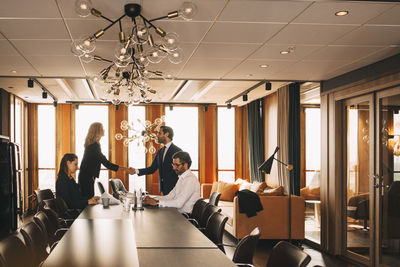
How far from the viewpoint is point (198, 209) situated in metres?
5.25

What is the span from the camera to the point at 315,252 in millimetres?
6953

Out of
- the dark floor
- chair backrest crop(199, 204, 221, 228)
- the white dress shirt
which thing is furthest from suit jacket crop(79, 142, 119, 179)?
the dark floor

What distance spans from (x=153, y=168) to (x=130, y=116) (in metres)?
5.36

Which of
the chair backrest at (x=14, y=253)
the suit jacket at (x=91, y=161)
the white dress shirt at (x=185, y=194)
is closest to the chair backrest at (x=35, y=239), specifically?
the chair backrest at (x=14, y=253)

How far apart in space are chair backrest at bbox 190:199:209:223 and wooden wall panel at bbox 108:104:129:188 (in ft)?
23.0

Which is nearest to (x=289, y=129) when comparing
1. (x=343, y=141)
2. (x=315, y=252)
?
(x=343, y=141)

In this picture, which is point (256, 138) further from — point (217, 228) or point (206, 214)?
point (217, 228)

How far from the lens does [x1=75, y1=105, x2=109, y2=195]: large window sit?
39.5 feet

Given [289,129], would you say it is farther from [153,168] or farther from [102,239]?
[102,239]

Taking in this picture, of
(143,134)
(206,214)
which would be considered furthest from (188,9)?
(143,134)

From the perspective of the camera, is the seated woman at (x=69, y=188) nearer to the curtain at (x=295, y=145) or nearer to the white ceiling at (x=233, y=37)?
the white ceiling at (x=233, y=37)

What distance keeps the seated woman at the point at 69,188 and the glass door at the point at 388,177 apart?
363cm

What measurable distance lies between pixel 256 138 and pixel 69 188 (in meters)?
6.23

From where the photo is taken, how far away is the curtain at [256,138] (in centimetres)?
1061
